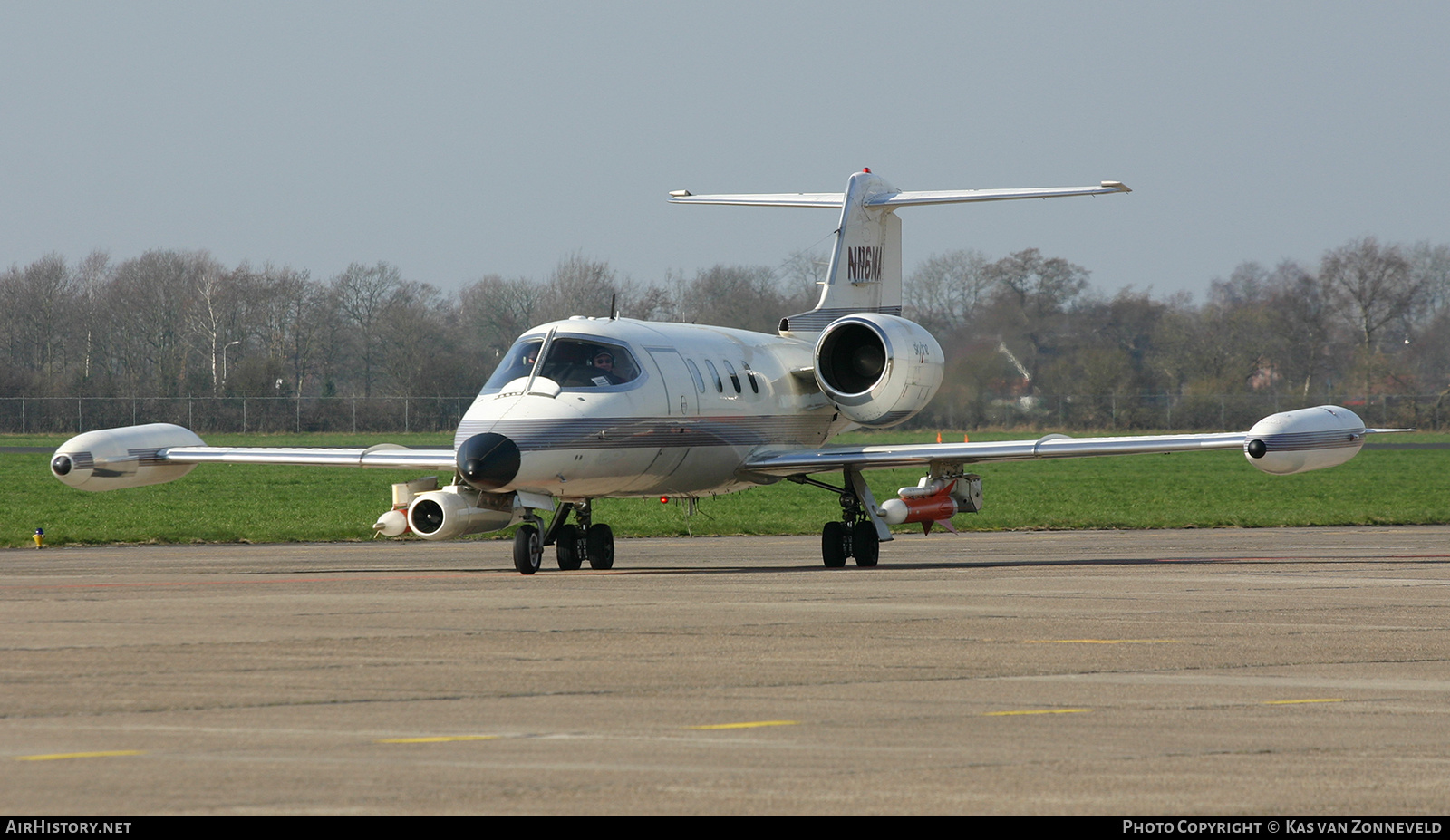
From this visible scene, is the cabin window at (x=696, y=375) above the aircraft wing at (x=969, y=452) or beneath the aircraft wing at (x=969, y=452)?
above

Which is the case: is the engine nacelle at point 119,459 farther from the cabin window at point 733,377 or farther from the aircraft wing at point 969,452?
the aircraft wing at point 969,452

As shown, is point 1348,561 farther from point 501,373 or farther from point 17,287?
point 17,287

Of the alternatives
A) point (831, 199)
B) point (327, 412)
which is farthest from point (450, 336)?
point (831, 199)

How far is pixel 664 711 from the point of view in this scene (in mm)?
9594

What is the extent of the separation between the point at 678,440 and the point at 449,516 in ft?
11.4

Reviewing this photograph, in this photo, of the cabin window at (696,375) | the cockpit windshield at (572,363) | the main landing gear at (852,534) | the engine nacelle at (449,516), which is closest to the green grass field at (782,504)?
the main landing gear at (852,534)

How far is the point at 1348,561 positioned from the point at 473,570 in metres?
11.1

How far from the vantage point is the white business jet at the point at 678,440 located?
20.5 m

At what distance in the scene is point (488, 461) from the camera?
1956 centimetres

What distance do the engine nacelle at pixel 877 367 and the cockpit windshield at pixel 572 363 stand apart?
4.12 meters

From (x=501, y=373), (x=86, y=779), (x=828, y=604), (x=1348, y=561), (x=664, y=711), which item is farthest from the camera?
(x=1348, y=561)

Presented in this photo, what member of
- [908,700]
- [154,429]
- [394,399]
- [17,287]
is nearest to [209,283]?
[17,287]

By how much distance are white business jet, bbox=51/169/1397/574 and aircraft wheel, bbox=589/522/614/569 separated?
2 cm

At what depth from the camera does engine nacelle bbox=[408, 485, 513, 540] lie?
65.9 ft
